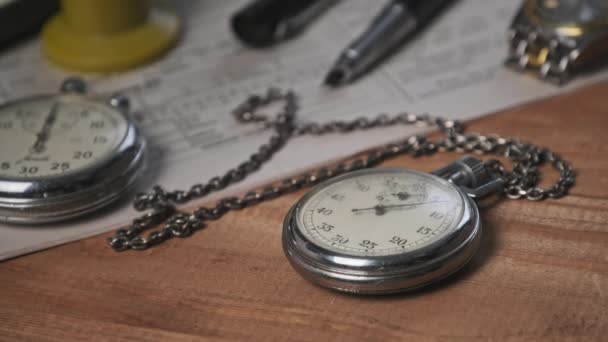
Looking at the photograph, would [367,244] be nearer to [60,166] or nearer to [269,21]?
[60,166]

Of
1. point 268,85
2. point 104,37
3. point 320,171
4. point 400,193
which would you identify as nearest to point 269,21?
point 268,85

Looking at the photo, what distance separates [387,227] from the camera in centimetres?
72

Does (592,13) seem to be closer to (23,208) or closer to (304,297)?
(304,297)

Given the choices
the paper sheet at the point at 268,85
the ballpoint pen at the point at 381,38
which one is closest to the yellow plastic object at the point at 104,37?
the paper sheet at the point at 268,85

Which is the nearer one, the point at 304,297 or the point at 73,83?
the point at 304,297

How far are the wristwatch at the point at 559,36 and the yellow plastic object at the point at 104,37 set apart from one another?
1.48 feet

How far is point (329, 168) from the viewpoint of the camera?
89 cm

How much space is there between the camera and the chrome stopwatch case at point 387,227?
2.23ft

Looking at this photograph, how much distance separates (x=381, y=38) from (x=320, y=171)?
0.28 metres

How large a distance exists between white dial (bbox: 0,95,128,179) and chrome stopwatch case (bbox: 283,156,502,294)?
0.23m

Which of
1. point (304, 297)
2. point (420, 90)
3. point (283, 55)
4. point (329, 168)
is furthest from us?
point (283, 55)

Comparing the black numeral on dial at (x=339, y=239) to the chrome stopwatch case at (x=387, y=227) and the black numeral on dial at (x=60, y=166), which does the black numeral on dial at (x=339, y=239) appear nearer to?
the chrome stopwatch case at (x=387, y=227)

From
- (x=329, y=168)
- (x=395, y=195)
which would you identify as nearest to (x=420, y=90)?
(x=329, y=168)

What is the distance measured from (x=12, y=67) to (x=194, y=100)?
0.26 metres
